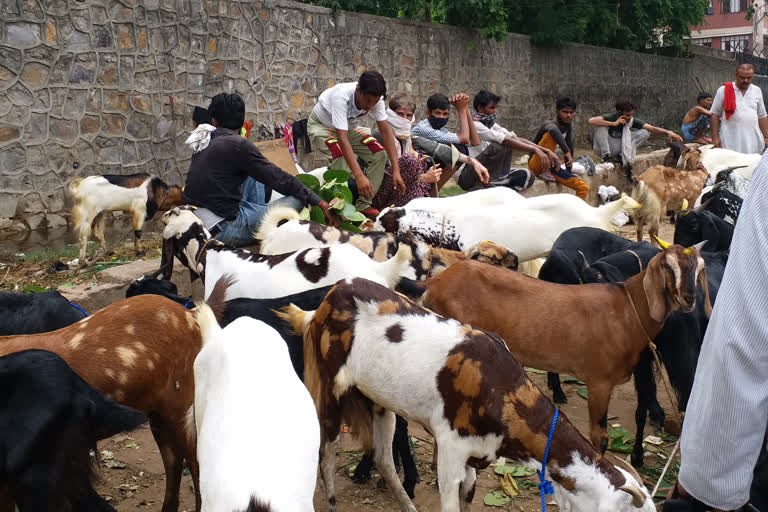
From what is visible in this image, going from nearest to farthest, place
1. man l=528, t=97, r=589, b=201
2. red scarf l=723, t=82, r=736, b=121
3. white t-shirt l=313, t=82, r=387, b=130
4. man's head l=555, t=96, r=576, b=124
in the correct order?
white t-shirt l=313, t=82, r=387, b=130, man l=528, t=97, r=589, b=201, man's head l=555, t=96, r=576, b=124, red scarf l=723, t=82, r=736, b=121

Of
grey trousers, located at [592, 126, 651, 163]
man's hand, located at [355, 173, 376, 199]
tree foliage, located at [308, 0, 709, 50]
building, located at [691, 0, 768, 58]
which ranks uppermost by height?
building, located at [691, 0, 768, 58]

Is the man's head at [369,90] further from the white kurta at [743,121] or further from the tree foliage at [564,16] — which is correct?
the tree foliage at [564,16]

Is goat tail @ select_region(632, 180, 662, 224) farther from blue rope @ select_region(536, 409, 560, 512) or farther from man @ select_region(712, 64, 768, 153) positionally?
blue rope @ select_region(536, 409, 560, 512)

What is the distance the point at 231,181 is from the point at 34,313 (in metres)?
2.27

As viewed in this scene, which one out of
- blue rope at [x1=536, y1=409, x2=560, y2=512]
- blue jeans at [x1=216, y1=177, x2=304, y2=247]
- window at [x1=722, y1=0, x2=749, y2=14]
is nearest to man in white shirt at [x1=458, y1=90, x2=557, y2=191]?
blue jeans at [x1=216, y1=177, x2=304, y2=247]

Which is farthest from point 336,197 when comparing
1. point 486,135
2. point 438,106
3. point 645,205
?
point 645,205

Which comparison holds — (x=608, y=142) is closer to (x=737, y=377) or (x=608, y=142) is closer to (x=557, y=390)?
(x=557, y=390)

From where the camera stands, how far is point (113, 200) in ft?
24.9

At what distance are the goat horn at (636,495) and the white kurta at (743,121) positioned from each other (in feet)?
27.2

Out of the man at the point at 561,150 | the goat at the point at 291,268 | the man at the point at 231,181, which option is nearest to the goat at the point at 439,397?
the goat at the point at 291,268

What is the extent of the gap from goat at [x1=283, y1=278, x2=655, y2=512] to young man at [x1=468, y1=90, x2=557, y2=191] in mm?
5815

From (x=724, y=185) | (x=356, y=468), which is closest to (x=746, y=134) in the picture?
(x=724, y=185)

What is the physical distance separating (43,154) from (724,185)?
696cm

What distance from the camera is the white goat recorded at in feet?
7.47
